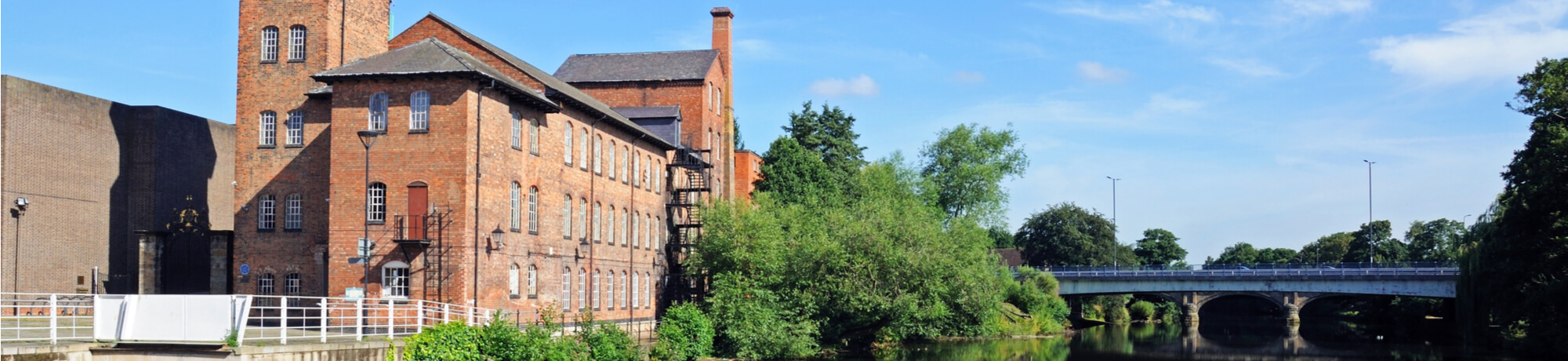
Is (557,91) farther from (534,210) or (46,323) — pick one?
(46,323)

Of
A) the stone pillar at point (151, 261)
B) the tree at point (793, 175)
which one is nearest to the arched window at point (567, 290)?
the stone pillar at point (151, 261)

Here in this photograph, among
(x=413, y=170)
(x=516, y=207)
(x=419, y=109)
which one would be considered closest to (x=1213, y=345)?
(x=516, y=207)

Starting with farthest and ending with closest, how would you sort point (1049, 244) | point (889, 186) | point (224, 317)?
point (1049, 244), point (889, 186), point (224, 317)

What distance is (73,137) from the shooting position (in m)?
39.0

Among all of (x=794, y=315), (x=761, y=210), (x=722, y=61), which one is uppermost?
(x=722, y=61)

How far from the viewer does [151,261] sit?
124ft

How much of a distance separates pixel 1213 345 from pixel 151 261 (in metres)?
42.9

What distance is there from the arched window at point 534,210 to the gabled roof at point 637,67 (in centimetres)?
1785

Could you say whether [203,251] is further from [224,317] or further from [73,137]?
[224,317]

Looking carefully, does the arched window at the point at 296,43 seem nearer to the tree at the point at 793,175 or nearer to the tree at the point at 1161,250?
the tree at the point at 793,175

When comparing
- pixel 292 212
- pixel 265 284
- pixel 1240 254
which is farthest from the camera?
pixel 1240 254

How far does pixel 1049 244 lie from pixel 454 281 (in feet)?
257

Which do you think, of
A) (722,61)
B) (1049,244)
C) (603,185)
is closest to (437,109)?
(603,185)

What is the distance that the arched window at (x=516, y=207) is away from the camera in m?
34.8
